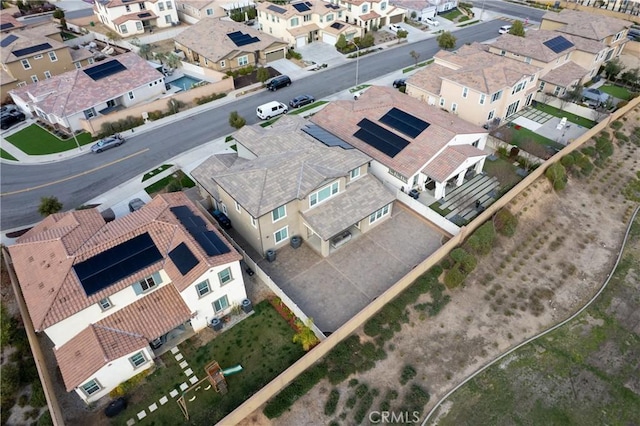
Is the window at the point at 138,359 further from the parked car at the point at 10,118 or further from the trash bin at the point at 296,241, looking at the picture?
the parked car at the point at 10,118

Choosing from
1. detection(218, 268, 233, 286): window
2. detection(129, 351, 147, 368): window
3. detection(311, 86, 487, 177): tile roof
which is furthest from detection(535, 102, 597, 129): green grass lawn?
detection(129, 351, 147, 368): window

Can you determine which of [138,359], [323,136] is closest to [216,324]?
[138,359]

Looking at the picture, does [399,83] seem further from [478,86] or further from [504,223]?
[504,223]

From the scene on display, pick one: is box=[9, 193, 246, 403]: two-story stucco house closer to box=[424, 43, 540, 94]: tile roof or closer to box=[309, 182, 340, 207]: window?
box=[309, 182, 340, 207]: window

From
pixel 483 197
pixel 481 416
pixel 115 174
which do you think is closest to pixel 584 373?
pixel 481 416

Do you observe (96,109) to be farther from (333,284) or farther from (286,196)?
(333,284)
